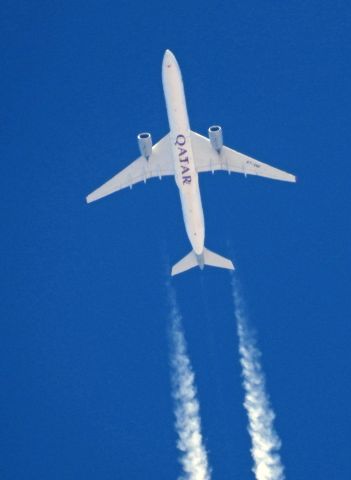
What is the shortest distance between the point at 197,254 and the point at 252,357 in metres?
8.38

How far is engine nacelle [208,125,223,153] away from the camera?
73.2 m

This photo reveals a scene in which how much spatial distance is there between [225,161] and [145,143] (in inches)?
190

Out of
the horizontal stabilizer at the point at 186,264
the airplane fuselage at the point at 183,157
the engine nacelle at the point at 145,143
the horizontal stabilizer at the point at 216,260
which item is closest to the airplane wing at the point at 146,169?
the engine nacelle at the point at 145,143

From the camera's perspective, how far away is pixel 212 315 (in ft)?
269

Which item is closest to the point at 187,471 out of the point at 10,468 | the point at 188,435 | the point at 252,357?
the point at 188,435

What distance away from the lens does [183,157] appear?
236 feet

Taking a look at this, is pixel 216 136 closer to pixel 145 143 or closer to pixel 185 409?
pixel 145 143

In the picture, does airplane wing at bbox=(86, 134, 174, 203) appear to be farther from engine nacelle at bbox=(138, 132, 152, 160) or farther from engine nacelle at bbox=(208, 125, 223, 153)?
engine nacelle at bbox=(208, 125, 223, 153)

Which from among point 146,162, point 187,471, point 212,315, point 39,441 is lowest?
point 187,471

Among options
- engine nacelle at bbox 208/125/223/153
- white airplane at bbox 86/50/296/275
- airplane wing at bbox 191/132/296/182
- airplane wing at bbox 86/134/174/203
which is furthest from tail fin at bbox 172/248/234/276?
engine nacelle at bbox 208/125/223/153

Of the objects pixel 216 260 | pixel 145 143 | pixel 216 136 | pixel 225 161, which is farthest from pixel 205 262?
pixel 145 143

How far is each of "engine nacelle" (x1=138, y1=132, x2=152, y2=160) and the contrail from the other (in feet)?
31.8

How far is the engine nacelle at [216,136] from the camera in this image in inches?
2881

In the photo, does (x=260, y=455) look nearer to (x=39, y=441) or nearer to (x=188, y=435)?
(x=188, y=435)
